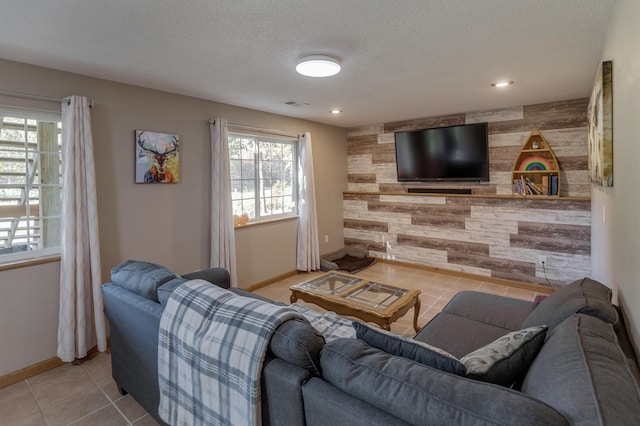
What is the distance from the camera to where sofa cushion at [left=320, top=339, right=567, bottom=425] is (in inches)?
31.0

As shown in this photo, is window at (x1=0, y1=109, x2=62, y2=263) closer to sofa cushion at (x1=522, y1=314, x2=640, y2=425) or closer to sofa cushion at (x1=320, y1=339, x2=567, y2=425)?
sofa cushion at (x1=320, y1=339, x2=567, y2=425)

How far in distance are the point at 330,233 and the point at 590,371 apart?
15.7ft

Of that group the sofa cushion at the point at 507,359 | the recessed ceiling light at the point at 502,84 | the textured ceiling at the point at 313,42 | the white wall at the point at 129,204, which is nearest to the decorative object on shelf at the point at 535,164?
the textured ceiling at the point at 313,42

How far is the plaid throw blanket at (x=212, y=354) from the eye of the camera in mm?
1271

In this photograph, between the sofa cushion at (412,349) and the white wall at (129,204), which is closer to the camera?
the sofa cushion at (412,349)

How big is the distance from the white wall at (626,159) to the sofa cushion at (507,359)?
0.42m

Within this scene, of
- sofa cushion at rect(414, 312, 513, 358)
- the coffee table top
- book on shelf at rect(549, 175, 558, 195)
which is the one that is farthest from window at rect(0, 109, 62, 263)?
book on shelf at rect(549, 175, 558, 195)

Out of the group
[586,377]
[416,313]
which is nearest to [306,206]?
[416,313]

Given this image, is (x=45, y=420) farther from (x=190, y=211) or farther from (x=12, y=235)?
(x=190, y=211)

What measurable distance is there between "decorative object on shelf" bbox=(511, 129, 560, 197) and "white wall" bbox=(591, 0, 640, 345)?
2322 millimetres

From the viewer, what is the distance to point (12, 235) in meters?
2.51

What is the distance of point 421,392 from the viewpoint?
923mm

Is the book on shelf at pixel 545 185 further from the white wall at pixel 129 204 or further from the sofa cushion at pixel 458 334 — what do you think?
the white wall at pixel 129 204

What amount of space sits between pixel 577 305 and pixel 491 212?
128 inches
